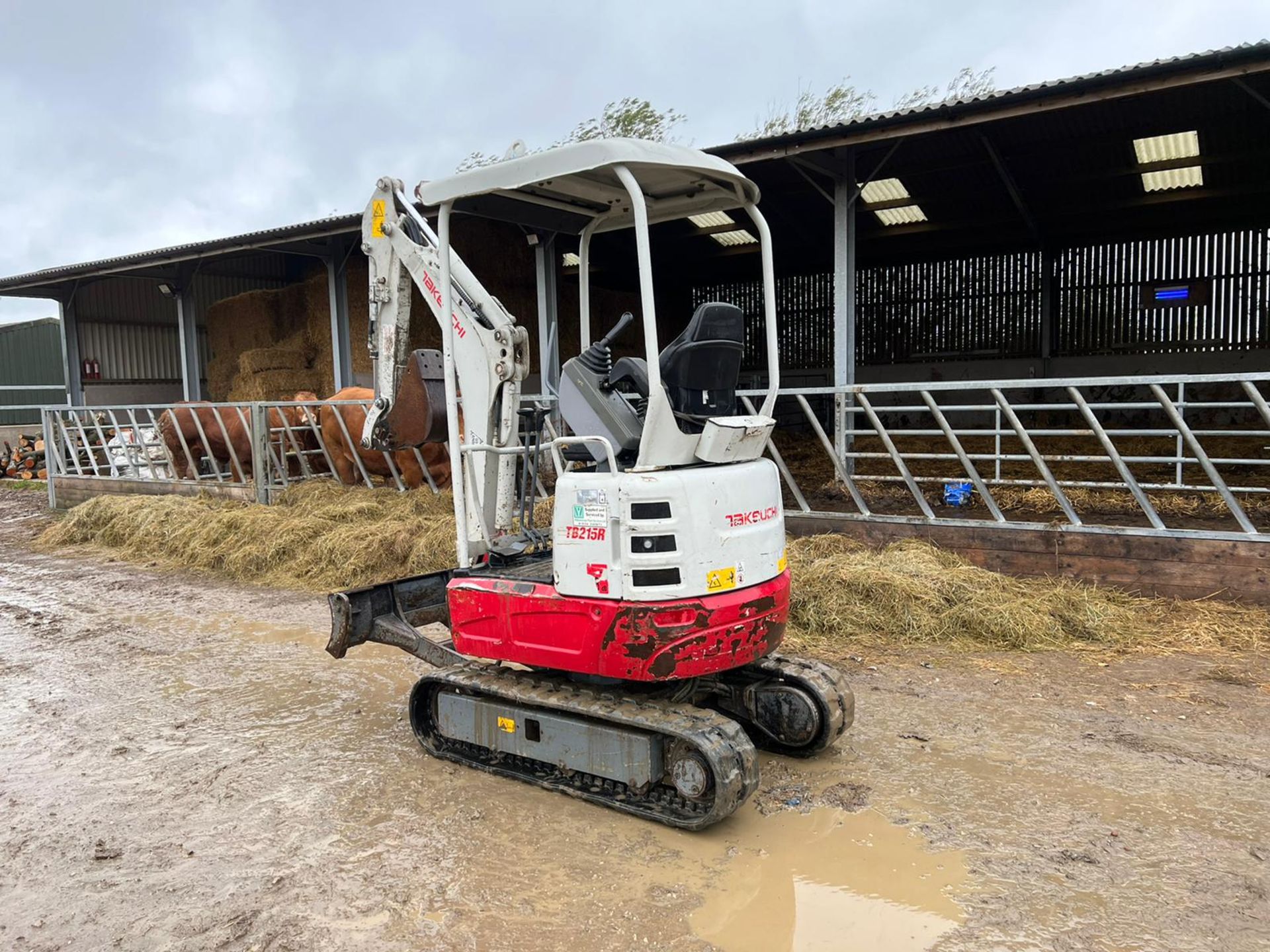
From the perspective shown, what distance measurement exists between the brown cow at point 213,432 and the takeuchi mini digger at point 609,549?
6825mm

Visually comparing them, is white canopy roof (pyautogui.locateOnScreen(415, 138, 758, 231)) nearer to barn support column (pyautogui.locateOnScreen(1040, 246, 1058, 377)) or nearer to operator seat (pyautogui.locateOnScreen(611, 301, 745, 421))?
operator seat (pyautogui.locateOnScreen(611, 301, 745, 421))

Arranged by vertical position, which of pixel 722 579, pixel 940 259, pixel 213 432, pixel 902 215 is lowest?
pixel 722 579

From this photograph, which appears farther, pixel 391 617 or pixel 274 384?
pixel 274 384

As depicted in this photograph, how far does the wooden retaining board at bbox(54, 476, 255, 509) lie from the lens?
10883 mm

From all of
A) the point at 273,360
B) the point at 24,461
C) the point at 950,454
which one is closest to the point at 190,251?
the point at 273,360

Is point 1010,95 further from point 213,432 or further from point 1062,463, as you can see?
point 213,432

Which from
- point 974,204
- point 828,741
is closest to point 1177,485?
point 828,741

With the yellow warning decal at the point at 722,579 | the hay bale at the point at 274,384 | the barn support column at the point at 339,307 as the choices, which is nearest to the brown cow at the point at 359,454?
the barn support column at the point at 339,307

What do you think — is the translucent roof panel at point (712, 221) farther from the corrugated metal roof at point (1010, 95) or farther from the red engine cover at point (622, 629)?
the red engine cover at point (622, 629)

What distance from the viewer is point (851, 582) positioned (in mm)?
6316

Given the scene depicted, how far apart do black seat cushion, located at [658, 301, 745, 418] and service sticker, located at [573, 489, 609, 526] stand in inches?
21.3

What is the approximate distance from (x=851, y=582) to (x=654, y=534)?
3.20 metres

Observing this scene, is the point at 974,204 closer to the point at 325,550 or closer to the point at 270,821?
the point at 325,550

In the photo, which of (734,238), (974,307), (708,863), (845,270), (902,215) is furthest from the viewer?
(974,307)
